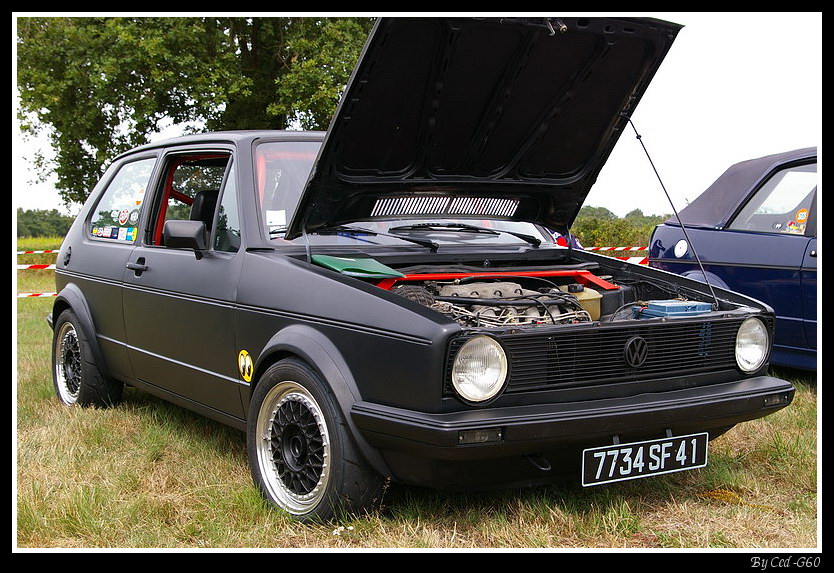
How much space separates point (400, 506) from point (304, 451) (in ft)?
1.54

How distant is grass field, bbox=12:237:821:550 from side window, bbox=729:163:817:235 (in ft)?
5.71

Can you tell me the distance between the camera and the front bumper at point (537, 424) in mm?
3076

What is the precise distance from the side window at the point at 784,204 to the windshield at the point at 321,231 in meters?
2.41

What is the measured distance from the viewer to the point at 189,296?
441 cm

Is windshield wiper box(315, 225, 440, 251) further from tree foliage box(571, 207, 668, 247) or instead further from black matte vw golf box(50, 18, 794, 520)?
tree foliage box(571, 207, 668, 247)

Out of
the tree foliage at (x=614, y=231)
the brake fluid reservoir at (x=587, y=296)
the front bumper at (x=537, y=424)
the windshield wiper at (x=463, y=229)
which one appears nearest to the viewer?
the front bumper at (x=537, y=424)

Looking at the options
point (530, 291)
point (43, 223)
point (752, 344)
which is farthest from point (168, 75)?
point (752, 344)

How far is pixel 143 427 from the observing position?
204 inches

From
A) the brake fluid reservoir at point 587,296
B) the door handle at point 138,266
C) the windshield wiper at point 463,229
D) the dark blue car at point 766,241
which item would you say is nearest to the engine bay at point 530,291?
the brake fluid reservoir at point 587,296

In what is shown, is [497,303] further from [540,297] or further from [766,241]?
[766,241]

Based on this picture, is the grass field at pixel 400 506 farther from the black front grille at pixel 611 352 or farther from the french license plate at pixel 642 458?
the black front grille at pixel 611 352
